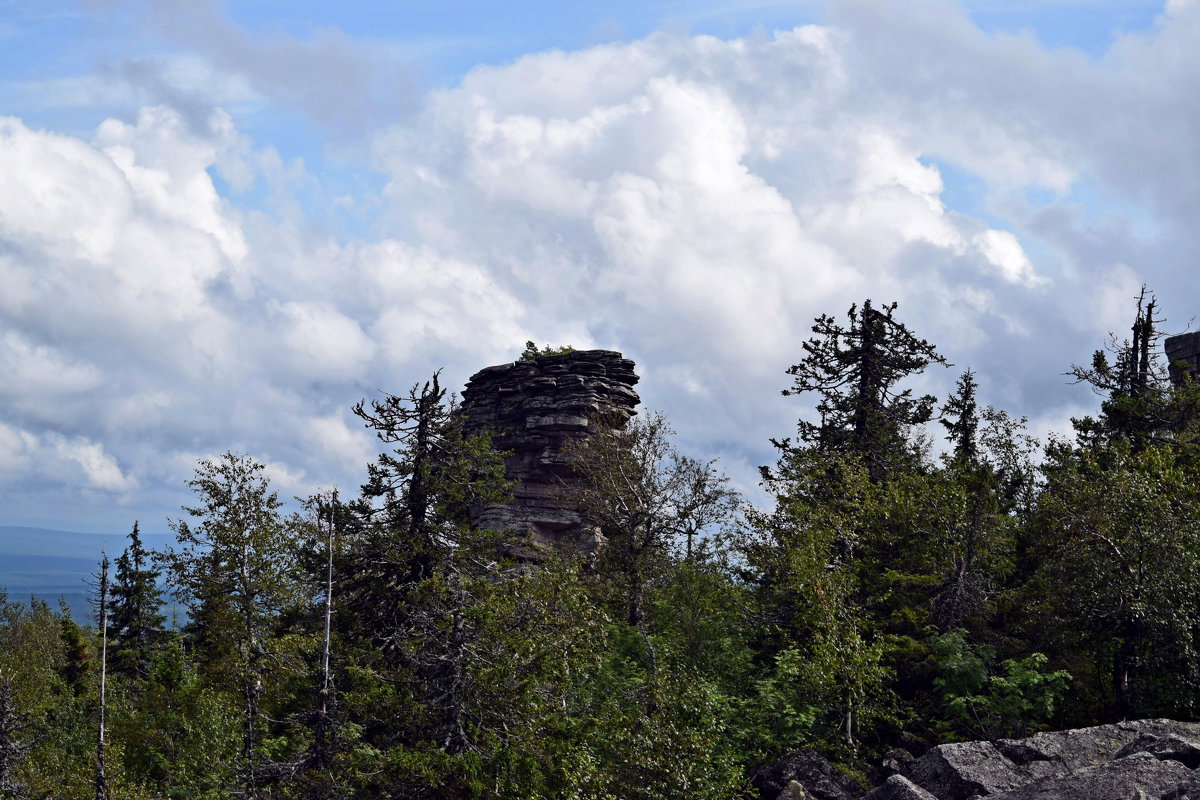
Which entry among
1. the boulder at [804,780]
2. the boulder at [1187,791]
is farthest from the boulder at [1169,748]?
the boulder at [804,780]

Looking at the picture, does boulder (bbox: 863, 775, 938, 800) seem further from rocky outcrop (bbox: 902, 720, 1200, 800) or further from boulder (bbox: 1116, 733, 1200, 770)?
boulder (bbox: 1116, 733, 1200, 770)

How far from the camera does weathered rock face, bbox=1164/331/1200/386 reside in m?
63.3

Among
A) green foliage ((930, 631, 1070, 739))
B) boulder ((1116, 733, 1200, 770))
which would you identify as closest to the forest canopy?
green foliage ((930, 631, 1070, 739))

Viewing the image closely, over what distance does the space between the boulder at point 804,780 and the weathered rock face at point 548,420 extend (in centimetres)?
3164

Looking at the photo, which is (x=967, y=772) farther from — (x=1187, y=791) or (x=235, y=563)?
(x=235, y=563)

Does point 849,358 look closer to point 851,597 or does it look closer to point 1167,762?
point 851,597

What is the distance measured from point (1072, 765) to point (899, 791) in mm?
5149

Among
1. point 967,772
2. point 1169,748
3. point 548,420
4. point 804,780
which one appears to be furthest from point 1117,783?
point 548,420

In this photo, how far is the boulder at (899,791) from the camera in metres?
25.0

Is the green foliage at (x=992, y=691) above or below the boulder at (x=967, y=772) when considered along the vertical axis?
above

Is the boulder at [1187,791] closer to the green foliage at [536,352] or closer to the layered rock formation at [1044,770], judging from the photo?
the layered rock formation at [1044,770]

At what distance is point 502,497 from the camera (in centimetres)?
3778

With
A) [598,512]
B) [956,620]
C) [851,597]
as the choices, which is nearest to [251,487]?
[598,512]

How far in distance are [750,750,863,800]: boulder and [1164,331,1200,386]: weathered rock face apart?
43682mm
